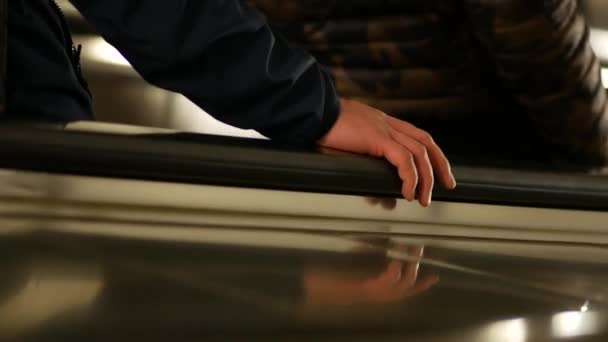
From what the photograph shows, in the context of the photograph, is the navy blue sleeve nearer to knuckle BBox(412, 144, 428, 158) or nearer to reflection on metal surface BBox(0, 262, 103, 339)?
knuckle BBox(412, 144, 428, 158)

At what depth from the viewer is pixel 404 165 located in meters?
0.72

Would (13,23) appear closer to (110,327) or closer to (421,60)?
(110,327)

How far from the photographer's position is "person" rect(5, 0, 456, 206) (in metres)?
0.72

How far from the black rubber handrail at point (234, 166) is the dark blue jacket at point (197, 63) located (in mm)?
70

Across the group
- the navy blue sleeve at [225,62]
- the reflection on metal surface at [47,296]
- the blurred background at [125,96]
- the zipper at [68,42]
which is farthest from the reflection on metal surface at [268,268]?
the blurred background at [125,96]

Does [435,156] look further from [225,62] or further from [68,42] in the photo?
[68,42]

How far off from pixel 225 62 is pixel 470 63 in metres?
0.59

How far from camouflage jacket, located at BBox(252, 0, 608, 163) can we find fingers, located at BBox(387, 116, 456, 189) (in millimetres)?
368

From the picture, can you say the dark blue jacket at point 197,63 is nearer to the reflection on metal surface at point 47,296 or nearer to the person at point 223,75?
the person at point 223,75

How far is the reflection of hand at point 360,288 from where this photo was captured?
0.40 m

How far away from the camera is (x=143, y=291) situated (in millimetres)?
370

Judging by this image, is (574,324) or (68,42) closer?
(574,324)

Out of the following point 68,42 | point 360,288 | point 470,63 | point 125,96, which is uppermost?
point 360,288

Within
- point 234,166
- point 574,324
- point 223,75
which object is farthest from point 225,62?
point 574,324
